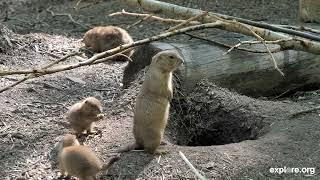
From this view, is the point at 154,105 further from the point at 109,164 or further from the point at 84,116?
the point at 84,116

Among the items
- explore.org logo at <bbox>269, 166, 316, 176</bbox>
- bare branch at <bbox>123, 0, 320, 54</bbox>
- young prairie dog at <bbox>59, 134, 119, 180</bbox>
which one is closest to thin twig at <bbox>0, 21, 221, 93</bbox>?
bare branch at <bbox>123, 0, 320, 54</bbox>

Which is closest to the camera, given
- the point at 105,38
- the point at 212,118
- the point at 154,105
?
the point at 154,105

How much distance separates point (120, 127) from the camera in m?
6.02

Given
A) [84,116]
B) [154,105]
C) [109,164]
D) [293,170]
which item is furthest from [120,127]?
[293,170]

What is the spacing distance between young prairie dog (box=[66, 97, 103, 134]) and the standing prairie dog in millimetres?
697

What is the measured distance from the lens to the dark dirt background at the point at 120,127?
16.8ft

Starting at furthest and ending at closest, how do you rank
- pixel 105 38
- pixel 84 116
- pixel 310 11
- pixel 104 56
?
pixel 105 38 < pixel 310 11 < pixel 84 116 < pixel 104 56

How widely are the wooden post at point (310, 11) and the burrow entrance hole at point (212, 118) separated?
2692mm

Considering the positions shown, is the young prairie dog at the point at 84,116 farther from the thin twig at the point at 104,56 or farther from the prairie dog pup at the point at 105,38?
the prairie dog pup at the point at 105,38

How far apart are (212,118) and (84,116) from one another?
4.58 feet

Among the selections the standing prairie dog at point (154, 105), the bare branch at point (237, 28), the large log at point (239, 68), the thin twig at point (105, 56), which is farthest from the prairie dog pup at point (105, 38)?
the standing prairie dog at point (154, 105)

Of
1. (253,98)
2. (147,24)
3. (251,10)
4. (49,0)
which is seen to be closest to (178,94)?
(253,98)

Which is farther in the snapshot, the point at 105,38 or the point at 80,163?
the point at 105,38

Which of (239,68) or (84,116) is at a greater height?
(239,68)
